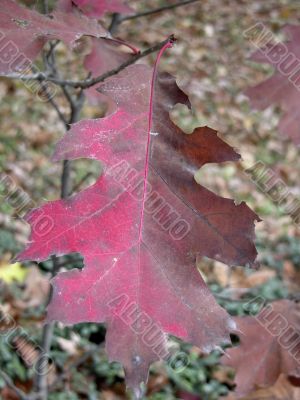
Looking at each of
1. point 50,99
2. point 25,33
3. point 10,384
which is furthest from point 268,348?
point 25,33

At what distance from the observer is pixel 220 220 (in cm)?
81

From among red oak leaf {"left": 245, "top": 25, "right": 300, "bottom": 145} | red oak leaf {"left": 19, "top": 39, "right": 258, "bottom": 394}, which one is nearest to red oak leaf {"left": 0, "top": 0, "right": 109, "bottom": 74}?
red oak leaf {"left": 19, "top": 39, "right": 258, "bottom": 394}

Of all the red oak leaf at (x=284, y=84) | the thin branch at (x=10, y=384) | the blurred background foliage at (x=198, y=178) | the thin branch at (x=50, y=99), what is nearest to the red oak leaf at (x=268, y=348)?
the blurred background foliage at (x=198, y=178)

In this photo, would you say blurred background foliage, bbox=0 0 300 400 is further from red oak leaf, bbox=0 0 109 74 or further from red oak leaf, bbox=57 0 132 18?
red oak leaf, bbox=0 0 109 74

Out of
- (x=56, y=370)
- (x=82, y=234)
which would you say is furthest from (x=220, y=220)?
(x=56, y=370)

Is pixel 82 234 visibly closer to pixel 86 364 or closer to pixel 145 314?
pixel 145 314

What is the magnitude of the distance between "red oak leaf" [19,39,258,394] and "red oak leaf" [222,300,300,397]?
1.74 feet

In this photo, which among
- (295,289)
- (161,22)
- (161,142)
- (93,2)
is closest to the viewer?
(161,142)

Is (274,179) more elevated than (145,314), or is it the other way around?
(145,314)

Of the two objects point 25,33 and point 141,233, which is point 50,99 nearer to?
point 25,33

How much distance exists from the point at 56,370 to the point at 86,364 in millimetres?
146

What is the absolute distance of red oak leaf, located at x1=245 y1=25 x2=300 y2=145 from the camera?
1310 mm

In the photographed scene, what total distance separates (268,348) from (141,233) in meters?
0.75

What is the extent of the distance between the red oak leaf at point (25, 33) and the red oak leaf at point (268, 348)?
2.63 feet
